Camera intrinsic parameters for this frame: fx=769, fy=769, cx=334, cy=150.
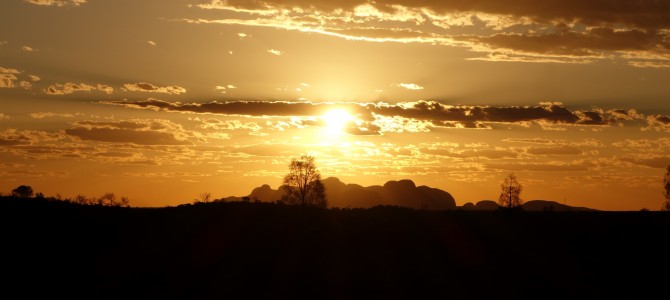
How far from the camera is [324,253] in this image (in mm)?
46344

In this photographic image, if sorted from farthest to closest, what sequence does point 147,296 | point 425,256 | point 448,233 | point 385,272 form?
point 448,233, point 425,256, point 385,272, point 147,296

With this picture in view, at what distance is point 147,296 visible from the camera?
40594 millimetres

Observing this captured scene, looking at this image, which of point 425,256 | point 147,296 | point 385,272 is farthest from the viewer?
point 425,256

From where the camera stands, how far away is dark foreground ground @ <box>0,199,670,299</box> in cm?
4194

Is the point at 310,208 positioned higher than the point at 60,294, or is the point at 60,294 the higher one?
the point at 310,208

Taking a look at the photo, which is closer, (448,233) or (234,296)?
(234,296)

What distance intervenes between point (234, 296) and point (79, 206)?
1620 cm

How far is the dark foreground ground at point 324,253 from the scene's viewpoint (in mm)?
41938

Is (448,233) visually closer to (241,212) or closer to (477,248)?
(477,248)

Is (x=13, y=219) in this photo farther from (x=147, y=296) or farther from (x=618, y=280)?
(x=618, y=280)

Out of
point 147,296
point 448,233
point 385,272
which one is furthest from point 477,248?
point 147,296

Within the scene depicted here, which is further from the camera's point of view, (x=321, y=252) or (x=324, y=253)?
(x=321, y=252)

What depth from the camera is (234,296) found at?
40.8 m

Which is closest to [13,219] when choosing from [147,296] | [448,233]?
[147,296]
